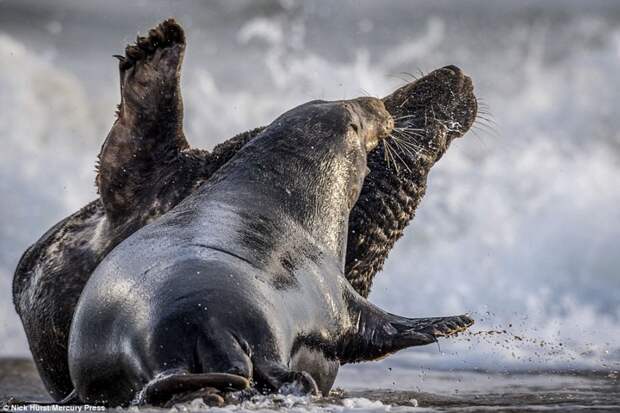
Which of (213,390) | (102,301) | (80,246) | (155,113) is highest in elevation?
(155,113)

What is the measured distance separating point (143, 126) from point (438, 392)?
10.2 ft

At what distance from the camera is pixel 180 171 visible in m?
11.0

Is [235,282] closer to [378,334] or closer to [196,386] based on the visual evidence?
[196,386]

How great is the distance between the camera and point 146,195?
10.8m

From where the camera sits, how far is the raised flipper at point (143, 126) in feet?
35.2

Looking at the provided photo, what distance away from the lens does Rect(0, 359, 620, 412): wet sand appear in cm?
797

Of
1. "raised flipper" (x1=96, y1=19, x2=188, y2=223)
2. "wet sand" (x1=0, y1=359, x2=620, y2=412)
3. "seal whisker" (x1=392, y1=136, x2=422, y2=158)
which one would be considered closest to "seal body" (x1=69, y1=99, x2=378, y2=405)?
"wet sand" (x1=0, y1=359, x2=620, y2=412)

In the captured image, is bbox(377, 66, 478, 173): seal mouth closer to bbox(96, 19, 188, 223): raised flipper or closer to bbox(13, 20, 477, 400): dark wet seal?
bbox(13, 20, 477, 400): dark wet seal

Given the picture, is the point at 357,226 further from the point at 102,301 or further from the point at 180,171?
the point at 102,301

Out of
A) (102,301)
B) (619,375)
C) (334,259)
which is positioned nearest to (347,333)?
(334,259)

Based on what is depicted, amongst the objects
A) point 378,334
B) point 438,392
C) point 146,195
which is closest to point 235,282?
point 378,334

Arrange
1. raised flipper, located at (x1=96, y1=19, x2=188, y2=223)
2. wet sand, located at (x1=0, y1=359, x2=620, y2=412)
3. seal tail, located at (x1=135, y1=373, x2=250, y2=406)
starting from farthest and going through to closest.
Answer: raised flipper, located at (x1=96, y1=19, x2=188, y2=223) → wet sand, located at (x1=0, y1=359, x2=620, y2=412) → seal tail, located at (x1=135, y1=373, x2=250, y2=406)

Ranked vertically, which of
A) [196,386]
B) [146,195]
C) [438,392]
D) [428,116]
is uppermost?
[428,116]

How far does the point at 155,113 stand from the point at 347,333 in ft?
9.65
